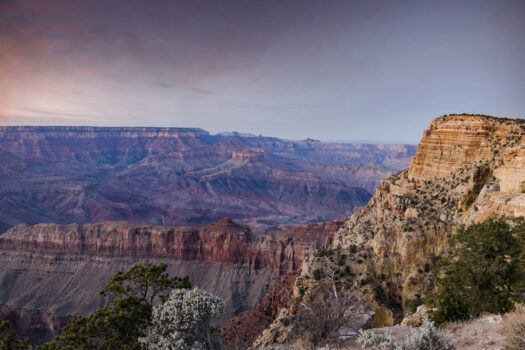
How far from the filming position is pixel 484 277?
14.5 meters

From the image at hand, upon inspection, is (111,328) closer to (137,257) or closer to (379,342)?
(379,342)

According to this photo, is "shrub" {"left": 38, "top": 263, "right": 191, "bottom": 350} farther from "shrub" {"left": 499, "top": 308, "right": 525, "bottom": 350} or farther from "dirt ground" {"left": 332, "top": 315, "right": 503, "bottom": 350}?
"shrub" {"left": 499, "top": 308, "right": 525, "bottom": 350}

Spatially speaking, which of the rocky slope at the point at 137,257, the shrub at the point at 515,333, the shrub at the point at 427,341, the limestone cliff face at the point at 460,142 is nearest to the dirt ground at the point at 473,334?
the shrub at the point at 515,333

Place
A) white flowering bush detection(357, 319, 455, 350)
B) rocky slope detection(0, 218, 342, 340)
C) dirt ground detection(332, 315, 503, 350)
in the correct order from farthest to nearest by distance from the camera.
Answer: rocky slope detection(0, 218, 342, 340), dirt ground detection(332, 315, 503, 350), white flowering bush detection(357, 319, 455, 350)

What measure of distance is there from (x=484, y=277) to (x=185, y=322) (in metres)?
14.7

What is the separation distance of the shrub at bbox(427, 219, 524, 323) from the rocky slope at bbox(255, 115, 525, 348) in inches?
276

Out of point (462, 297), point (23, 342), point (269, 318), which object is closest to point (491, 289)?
point (462, 297)

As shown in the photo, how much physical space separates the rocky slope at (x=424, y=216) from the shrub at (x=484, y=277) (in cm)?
700

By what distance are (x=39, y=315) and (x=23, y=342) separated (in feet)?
199

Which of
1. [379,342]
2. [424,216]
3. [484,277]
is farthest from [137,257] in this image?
[484,277]

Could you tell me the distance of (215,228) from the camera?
305 ft

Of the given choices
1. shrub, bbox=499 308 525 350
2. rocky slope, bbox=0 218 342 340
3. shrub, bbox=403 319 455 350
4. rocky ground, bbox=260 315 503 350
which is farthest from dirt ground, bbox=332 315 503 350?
rocky slope, bbox=0 218 342 340

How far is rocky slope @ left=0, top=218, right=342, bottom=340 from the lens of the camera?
7256 cm

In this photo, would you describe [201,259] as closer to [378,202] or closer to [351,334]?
[378,202]
